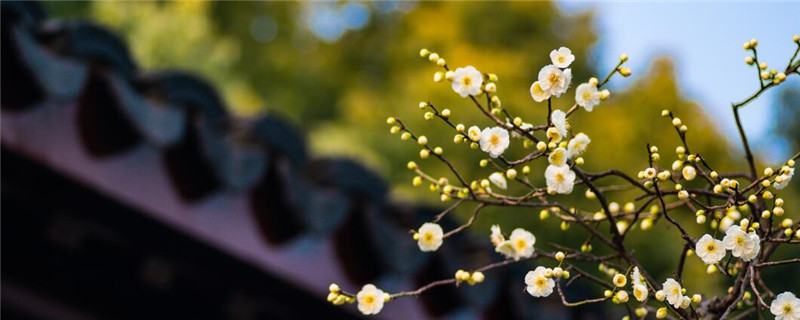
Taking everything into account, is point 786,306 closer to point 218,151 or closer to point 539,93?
point 539,93

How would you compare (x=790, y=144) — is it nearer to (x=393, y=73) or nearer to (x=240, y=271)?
(x=393, y=73)

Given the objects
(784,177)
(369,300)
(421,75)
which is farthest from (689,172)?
(421,75)

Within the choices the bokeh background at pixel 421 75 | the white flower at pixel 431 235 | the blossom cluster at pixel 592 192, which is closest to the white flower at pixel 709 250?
the blossom cluster at pixel 592 192

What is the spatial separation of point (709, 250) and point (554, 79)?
217 mm

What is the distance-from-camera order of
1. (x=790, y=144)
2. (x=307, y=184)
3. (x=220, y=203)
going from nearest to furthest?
1. (x=220, y=203)
2. (x=307, y=184)
3. (x=790, y=144)

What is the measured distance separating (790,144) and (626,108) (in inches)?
168

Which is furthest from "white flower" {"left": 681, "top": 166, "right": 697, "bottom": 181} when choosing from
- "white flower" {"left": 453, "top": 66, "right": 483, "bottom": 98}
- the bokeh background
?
the bokeh background

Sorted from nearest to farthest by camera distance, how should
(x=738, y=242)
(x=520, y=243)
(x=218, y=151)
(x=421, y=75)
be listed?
1. (x=738, y=242)
2. (x=520, y=243)
3. (x=218, y=151)
4. (x=421, y=75)

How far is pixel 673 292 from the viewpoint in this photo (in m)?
0.83

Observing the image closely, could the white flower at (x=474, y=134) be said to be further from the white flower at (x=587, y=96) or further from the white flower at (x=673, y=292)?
the white flower at (x=673, y=292)

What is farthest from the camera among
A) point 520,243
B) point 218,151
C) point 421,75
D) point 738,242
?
point 421,75

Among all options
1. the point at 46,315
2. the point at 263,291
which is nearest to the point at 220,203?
the point at 263,291

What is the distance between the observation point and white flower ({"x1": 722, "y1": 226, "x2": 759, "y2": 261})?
2.70ft

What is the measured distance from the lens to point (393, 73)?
11.5m
